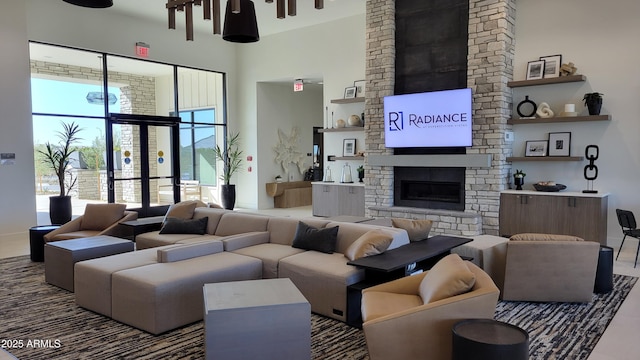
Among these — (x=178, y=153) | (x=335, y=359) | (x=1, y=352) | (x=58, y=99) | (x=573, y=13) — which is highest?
(x=573, y=13)

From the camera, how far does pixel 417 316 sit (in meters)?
2.65

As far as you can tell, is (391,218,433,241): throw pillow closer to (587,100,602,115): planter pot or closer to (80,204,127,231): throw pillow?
(587,100,602,115): planter pot

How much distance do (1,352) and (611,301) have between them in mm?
4970

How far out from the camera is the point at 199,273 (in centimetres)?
388

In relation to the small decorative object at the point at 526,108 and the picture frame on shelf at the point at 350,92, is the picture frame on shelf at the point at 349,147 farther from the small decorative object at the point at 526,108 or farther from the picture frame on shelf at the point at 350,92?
the small decorative object at the point at 526,108

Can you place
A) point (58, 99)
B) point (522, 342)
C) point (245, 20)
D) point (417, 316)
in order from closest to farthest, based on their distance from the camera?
point (522, 342)
point (417, 316)
point (245, 20)
point (58, 99)

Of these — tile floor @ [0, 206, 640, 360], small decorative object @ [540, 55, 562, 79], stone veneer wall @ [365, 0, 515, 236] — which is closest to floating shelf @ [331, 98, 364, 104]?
stone veneer wall @ [365, 0, 515, 236]

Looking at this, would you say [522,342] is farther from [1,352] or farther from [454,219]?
[454,219]

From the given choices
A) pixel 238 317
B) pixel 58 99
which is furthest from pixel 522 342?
pixel 58 99

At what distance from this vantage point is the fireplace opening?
25.6 feet

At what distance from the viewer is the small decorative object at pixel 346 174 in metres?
9.68

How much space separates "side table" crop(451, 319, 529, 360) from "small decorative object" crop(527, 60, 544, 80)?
5715 mm

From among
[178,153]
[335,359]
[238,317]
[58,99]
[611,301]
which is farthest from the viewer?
[178,153]

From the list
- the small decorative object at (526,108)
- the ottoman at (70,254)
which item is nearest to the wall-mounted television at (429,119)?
the small decorative object at (526,108)
